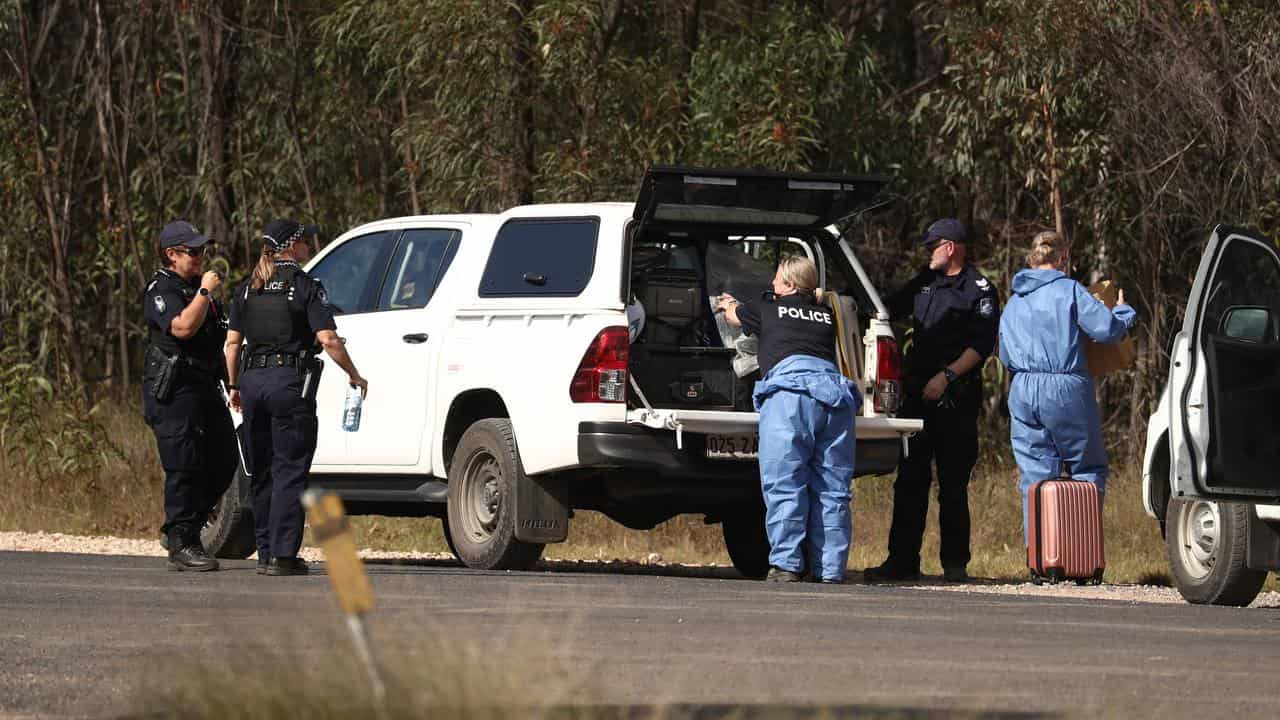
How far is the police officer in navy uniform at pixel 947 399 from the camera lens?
13.4 metres

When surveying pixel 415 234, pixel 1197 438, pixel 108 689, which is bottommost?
pixel 108 689

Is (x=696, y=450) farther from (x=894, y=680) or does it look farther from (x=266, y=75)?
(x=266, y=75)

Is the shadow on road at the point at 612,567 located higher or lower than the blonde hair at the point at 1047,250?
lower

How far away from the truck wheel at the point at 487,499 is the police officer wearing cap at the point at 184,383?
1.29 meters

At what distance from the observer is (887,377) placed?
12.7m

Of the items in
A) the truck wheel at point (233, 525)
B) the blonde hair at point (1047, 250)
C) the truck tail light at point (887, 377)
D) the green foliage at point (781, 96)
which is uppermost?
the green foliage at point (781, 96)

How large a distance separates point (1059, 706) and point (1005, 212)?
Result: 581 inches

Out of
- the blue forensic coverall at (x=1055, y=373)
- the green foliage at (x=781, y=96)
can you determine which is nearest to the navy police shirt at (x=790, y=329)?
the blue forensic coverall at (x=1055, y=373)

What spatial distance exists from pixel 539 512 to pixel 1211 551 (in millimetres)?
3426

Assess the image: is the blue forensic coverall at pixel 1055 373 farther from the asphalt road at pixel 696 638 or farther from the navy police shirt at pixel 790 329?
the asphalt road at pixel 696 638

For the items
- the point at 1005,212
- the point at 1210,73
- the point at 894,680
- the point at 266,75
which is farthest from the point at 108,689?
the point at 266,75

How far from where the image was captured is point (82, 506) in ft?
58.7

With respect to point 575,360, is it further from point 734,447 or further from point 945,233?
point 945,233

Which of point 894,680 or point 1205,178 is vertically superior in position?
point 1205,178
